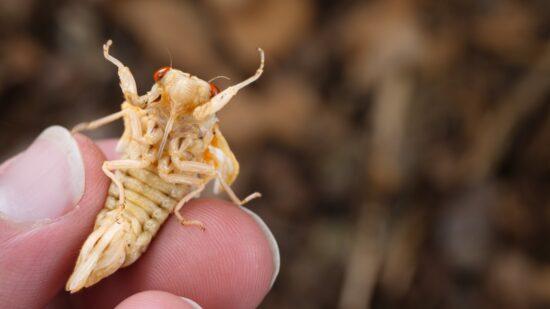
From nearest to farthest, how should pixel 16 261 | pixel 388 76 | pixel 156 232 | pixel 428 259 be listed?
pixel 16 261 → pixel 156 232 → pixel 428 259 → pixel 388 76

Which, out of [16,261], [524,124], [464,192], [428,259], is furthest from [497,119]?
[16,261]

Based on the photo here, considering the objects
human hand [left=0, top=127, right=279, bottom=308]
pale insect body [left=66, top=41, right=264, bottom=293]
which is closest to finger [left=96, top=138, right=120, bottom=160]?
human hand [left=0, top=127, right=279, bottom=308]

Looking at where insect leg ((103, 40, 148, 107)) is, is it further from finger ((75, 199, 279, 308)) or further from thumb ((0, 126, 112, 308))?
finger ((75, 199, 279, 308))

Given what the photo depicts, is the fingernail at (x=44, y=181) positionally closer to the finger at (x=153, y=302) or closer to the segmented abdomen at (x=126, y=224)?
the segmented abdomen at (x=126, y=224)

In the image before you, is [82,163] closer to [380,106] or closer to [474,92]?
[380,106]

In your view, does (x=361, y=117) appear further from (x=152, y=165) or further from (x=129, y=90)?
(x=129, y=90)

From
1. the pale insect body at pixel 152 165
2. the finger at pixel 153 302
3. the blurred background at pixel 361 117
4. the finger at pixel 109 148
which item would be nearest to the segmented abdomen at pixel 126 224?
the pale insect body at pixel 152 165
